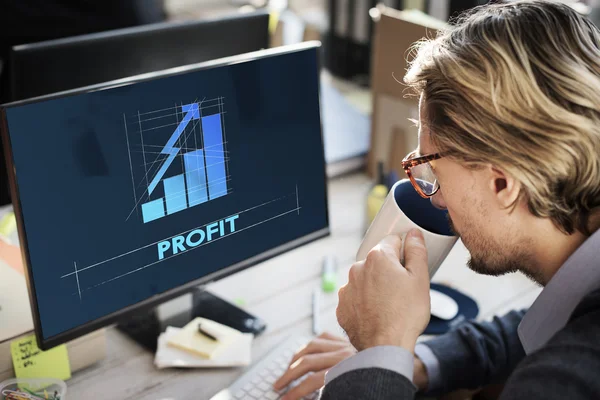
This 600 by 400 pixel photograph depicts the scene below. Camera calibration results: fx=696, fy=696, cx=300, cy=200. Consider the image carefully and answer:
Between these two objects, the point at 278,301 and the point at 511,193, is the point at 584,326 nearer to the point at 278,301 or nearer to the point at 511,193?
the point at 511,193

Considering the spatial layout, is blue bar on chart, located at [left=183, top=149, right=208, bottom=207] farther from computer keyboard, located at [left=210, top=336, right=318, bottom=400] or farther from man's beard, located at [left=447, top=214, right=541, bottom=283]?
man's beard, located at [left=447, top=214, right=541, bottom=283]

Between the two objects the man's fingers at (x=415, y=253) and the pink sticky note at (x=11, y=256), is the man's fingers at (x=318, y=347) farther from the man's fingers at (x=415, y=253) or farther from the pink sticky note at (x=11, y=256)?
the pink sticky note at (x=11, y=256)

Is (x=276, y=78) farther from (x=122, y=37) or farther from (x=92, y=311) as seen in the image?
(x=92, y=311)

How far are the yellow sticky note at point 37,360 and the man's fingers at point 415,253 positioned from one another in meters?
0.59

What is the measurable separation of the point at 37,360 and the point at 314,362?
1.50ft

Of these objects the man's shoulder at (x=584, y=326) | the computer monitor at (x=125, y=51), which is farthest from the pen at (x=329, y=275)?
the man's shoulder at (x=584, y=326)

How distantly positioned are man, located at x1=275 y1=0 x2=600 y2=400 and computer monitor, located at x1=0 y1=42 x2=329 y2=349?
265 mm

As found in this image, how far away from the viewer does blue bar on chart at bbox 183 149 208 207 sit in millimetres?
1142

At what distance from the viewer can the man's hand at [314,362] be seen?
3.75 ft

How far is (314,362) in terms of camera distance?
119 centimetres

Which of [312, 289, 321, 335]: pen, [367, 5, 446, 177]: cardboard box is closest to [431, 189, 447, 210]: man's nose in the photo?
[312, 289, 321, 335]: pen

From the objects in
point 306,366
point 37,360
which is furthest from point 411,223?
point 37,360

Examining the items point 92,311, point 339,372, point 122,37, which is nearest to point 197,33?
point 122,37

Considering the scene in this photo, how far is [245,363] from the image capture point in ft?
4.04
